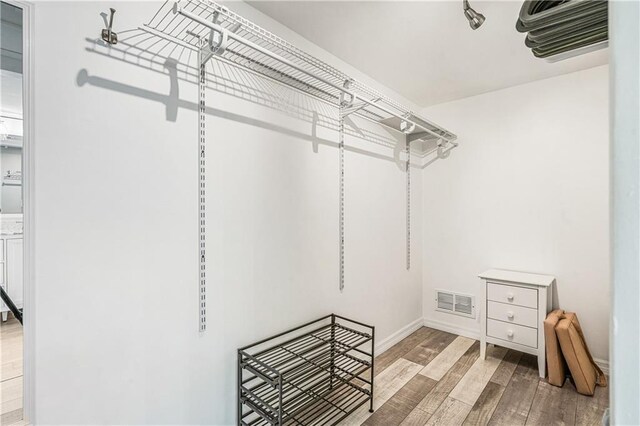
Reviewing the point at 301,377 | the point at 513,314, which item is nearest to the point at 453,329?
the point at 513,314

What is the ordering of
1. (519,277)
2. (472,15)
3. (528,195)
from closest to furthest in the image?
(472,15)
(519,277)
(528,195)

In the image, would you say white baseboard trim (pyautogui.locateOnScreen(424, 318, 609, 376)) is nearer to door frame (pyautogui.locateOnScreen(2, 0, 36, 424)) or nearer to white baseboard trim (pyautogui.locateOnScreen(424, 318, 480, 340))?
white baseboard trim (pyautogui.locateOnScreen(424, 318, 480, 340))

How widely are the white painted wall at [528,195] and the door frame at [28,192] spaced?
3236 millimetres

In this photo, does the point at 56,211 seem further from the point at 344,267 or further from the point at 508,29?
the point at 508,29

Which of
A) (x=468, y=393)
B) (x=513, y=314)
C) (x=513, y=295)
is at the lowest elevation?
(x=468, y=393)

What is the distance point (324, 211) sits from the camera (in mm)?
2248

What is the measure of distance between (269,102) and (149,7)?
0.71 metres

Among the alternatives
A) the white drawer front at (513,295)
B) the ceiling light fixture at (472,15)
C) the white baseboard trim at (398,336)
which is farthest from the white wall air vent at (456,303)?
the ceiling light fixture at (472,15)

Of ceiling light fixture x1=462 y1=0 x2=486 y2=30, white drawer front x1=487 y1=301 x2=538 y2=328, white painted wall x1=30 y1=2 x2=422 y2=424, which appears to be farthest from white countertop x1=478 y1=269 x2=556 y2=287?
ceiling light fixture x1=462 y1=0 x2=486 y2=30

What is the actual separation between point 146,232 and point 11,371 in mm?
673

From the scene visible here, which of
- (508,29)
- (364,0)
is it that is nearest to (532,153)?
(508,29)

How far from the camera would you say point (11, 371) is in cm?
117

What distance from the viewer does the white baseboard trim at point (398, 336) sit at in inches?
111

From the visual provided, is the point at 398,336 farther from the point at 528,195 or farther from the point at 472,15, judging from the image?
the point at 472,15
